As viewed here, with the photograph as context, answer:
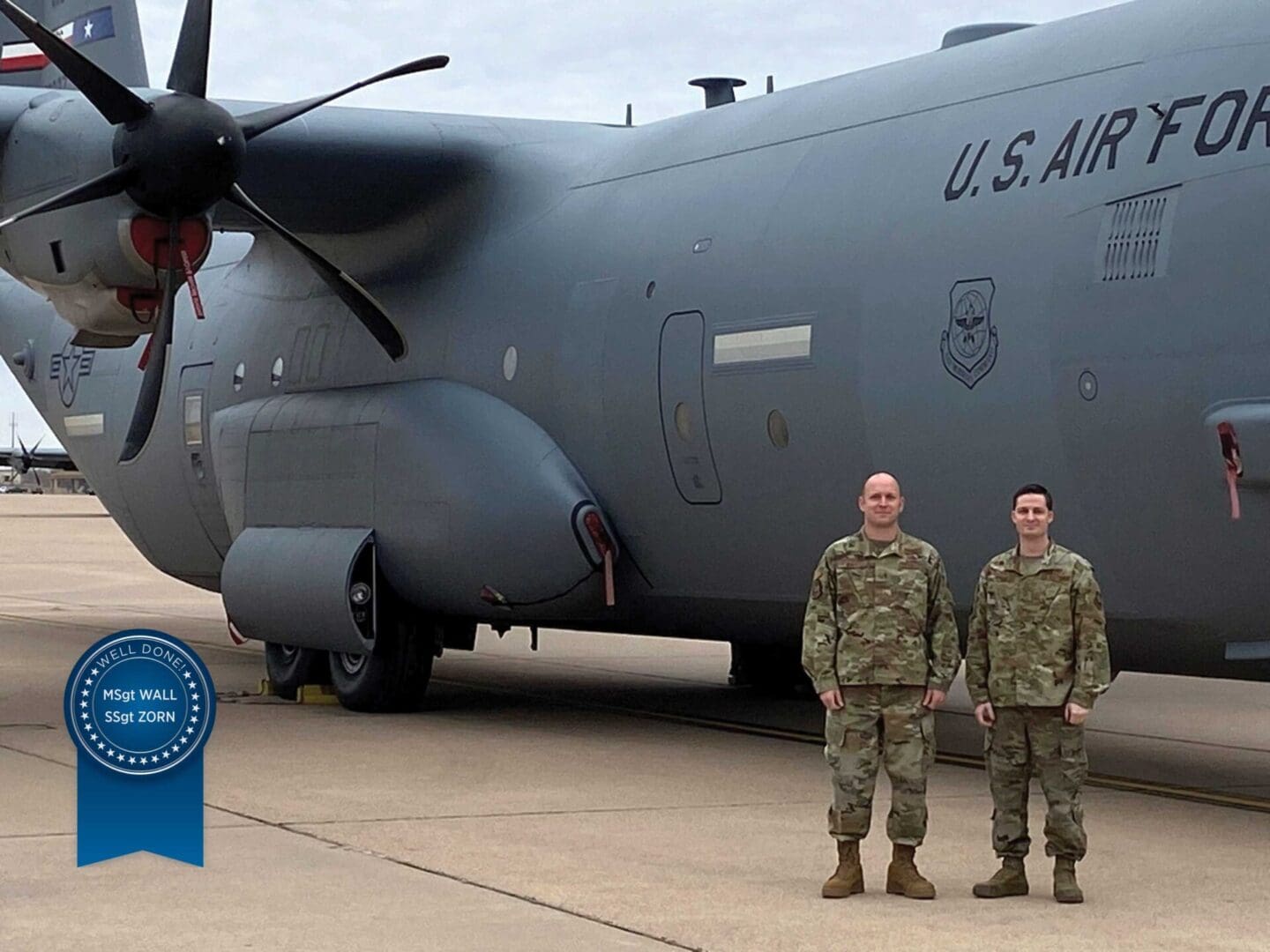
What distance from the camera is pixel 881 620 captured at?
753 cm

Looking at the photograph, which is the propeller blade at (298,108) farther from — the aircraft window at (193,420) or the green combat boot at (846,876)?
the green combat boot at (846,876)

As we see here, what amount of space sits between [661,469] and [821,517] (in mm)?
1415

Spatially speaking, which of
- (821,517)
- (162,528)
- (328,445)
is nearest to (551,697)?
(328,445)

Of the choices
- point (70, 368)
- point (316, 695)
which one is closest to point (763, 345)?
point (316, 695)

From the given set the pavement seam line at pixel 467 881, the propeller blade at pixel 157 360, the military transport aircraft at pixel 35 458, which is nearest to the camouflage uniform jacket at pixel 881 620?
the pavement seam line at pixel 467 881

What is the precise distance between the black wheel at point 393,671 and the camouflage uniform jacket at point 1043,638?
7.19m

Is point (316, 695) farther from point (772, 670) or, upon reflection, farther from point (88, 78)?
point (88, 78)

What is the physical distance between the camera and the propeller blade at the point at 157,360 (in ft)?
40.9

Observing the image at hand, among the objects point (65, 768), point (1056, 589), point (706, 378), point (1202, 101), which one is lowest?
point (65, 768)

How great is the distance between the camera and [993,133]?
1048 centimetres

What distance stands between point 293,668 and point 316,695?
28 centimetres

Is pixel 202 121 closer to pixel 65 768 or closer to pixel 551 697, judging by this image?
pixel 65 768

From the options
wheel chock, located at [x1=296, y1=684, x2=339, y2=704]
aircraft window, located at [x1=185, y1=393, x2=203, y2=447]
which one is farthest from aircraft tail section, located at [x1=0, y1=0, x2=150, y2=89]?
wheel chock, located at [x1=296, y1=684, x2=339, y2=704]

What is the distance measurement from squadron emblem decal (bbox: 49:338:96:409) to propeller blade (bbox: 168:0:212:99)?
6423 mm
